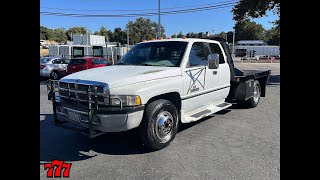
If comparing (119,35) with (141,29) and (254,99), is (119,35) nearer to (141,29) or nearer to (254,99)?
(141,29)

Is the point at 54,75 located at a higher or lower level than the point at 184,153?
higher

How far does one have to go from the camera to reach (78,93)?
4555 millimetres

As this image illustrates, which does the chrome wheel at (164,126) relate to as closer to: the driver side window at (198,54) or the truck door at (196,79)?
the truck door at (196,79)

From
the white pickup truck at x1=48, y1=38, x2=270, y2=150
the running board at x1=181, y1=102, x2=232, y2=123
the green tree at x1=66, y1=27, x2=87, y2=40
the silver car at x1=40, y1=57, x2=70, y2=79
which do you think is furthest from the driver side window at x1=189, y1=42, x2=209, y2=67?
the green tree at x1=66, y1=27, x2=87, y2=40

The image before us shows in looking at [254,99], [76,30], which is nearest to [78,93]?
[254,99]

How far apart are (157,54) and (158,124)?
1633 mm

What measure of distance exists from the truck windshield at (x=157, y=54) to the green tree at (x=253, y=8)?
1299cm

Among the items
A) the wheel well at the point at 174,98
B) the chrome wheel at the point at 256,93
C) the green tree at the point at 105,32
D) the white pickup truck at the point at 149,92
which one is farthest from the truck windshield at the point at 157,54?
the green tree at the point at 105,32

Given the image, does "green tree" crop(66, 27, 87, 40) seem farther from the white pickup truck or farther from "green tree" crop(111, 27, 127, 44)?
the white pickup truck

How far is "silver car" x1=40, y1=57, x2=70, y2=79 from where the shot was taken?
16.7 m

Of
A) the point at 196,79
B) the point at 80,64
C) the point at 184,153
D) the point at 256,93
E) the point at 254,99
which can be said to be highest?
the point at 80,64
